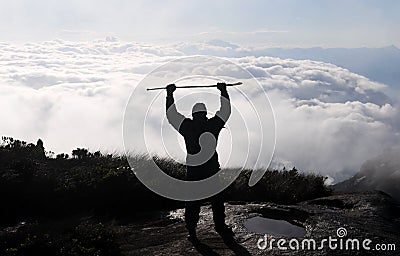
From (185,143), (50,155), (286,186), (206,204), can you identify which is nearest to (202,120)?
(185,143)

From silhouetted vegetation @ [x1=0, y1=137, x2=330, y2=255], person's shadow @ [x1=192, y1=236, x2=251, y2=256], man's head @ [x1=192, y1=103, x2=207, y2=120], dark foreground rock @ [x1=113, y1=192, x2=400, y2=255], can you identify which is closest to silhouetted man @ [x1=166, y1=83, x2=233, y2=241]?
man's head @ [x1=192, y1=103, x2=207, y2=120]

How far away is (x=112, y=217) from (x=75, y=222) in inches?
38.5

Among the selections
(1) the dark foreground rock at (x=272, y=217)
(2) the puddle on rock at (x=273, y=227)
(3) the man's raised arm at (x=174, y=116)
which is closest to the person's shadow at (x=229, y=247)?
(1) the dark foreground rock at (x=272, y=217)

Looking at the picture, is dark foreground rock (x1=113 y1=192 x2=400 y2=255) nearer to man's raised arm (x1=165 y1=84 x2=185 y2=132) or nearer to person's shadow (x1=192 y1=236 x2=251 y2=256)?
person's shadow (x1=192 y1=236 x2=251 y2=256)

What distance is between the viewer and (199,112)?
8844 millimetres

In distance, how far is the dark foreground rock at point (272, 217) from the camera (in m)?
8.14

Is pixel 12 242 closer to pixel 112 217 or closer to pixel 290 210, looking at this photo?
pixel 112 217

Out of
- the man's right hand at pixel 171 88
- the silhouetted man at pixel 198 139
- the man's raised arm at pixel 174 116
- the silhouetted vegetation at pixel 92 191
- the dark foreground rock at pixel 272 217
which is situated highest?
the man's right hand at pixel 171 88

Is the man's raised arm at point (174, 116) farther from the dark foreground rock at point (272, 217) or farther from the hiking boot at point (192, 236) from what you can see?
the dark foreground rock at point (272, 217)

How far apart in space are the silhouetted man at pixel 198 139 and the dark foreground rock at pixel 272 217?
17.9 inches

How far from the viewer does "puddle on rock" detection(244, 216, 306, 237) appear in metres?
8.77

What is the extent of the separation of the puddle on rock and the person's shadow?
67cm

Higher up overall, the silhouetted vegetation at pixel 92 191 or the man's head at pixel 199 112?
the man's head at pixel 199 112

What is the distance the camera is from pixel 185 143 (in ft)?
29.4
